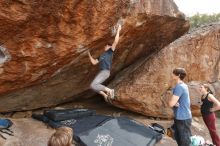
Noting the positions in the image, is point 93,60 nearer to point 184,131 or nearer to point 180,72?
point 180,72

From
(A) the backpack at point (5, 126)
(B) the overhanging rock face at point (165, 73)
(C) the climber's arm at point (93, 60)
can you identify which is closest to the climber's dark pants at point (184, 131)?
(C) the climber's arm at point (93, 60)

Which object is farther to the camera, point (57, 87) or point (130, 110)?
point (130, 110)

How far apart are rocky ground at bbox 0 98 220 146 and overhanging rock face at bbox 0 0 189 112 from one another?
0.52m

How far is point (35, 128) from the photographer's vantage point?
827cm

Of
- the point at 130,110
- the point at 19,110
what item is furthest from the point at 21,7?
the point at 130,110

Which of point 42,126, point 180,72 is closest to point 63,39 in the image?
point 42,126

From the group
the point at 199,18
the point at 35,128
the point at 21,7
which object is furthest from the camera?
the point at 199,18

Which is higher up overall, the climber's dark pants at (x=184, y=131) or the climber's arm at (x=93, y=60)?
the climber's arm at (x=93, y=60)

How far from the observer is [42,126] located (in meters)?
8.44

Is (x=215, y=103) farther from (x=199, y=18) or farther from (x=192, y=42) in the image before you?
(x=199, y=18)

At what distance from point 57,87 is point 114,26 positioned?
259cm

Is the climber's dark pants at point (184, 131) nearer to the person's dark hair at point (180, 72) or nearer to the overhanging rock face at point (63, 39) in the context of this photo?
the person's dark hair at point (180, 72)

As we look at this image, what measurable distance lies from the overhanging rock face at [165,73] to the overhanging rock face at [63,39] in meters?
0.48

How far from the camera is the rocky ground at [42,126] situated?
7.61 m
